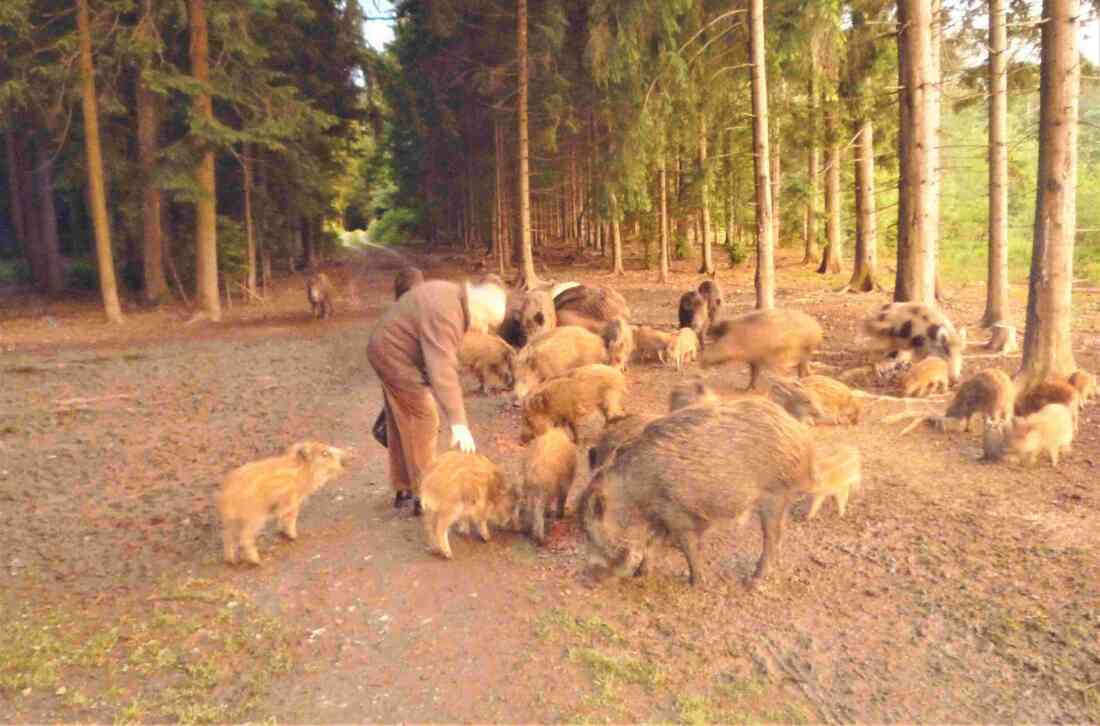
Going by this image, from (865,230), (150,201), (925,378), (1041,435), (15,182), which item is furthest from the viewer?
(15,182)

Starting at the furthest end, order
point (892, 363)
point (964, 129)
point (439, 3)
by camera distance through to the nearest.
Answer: point (964, 129)
point (439, 3)
point (892, 363)

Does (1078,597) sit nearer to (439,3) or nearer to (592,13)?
(592,13)

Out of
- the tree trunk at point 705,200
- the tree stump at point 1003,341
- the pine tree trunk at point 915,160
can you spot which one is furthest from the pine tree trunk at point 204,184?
the tree stump at point 1003,341

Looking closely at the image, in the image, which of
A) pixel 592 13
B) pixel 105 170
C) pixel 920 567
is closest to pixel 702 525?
pixel 920 567

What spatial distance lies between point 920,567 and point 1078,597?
0.87 meters

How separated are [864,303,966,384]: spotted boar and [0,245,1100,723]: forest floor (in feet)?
6.29

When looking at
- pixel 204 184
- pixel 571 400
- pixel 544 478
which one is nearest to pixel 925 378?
pixel 571 400

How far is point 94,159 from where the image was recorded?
57.7 ft

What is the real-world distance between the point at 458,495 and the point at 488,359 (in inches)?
209

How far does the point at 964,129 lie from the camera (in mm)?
44469

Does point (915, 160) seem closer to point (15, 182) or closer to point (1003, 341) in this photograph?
point (1003, 341)

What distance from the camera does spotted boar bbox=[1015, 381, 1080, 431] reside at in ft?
25.4

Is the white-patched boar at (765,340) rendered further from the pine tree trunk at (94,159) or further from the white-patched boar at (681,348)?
the pine tree trunk at (94,159)

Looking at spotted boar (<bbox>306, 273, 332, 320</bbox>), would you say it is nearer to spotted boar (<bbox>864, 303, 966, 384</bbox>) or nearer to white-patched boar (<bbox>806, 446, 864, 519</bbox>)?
spotted boar (<bbox>864, 303, 966, 384</bbox>)
